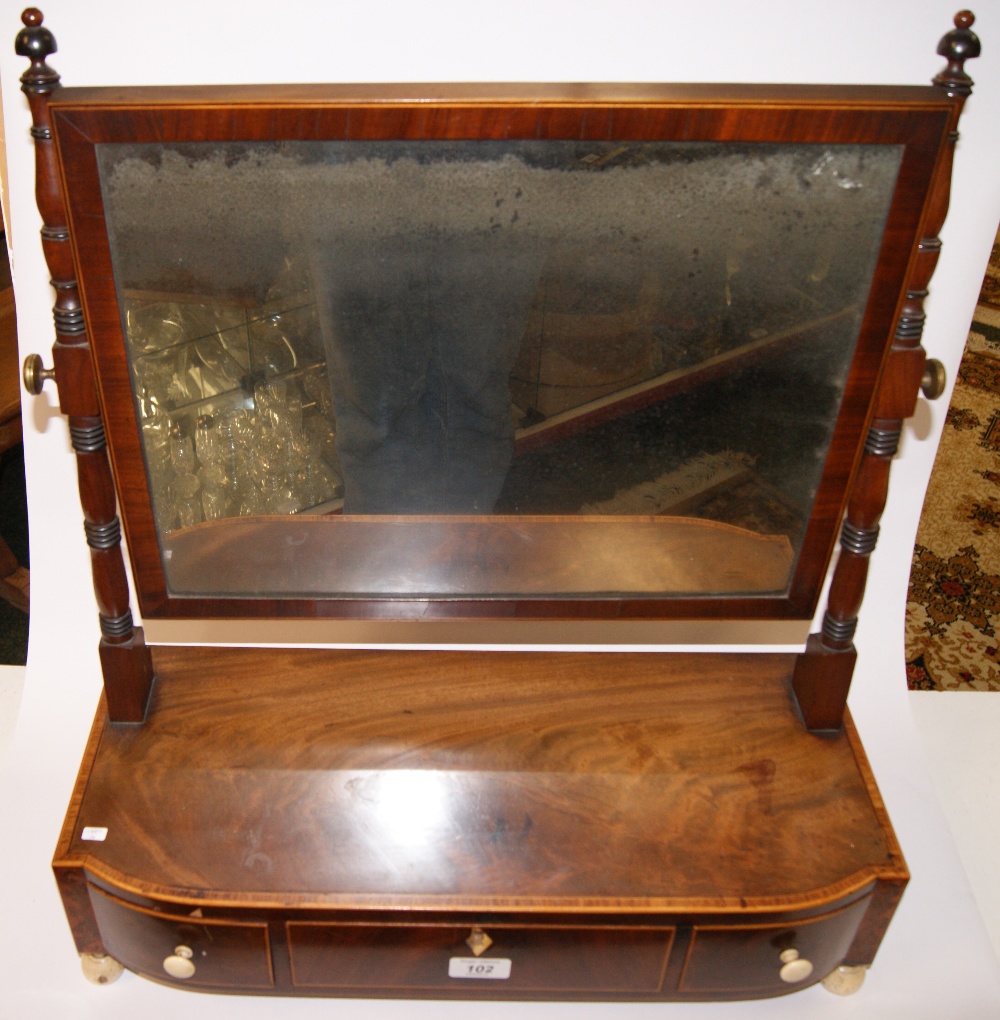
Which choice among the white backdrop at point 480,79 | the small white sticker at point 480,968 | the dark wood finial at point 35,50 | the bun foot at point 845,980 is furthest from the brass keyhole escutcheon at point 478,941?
the dark wood finial at point 35,50

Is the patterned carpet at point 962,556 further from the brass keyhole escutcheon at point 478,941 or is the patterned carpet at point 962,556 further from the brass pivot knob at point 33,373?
the brass pivot knob at point 33,373

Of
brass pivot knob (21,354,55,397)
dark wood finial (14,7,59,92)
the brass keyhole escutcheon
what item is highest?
dark wood finial (14,7,59,92)

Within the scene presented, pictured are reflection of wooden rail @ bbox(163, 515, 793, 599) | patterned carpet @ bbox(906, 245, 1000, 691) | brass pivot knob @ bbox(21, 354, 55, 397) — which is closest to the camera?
brass pivot knob @ bbox(21, 354, 55, 397)

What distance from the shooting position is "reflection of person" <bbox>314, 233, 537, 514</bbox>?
0.88 metres

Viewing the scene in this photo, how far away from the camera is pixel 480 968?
99cm

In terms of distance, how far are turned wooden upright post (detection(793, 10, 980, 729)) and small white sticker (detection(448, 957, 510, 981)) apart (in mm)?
381

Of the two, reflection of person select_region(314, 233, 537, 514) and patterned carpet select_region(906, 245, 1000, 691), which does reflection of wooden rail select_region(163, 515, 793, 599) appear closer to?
reflection of person select_region(314, 233, 537, 514)

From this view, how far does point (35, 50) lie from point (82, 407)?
0.89 feet

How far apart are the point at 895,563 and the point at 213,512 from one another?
78cm

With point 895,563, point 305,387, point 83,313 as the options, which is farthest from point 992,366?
point 83,313

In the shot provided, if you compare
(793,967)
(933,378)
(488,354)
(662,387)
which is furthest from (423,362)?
(793,967)

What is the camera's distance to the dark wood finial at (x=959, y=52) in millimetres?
796

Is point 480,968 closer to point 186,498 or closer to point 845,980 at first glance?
point 845,980

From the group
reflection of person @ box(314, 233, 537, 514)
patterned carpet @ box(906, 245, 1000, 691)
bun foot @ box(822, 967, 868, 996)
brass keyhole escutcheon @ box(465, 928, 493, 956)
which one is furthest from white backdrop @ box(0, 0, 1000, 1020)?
patterned carpet @ box(906, 245, 1000, 691)
